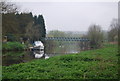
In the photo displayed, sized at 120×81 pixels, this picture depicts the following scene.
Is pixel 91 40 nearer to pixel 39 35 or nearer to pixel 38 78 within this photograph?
pixel 39 35

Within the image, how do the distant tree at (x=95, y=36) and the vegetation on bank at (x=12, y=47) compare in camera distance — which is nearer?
the vegetation on bank at (x=12, y=47)

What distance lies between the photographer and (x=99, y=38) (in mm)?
28547

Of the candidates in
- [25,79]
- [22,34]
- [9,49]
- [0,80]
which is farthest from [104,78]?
[22,34]

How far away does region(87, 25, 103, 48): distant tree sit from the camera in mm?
28547

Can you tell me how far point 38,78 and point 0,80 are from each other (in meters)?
0.95

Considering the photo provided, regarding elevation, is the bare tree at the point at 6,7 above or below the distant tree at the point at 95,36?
above

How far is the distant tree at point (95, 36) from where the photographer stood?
28547mm

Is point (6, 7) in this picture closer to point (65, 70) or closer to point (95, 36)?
point (65, 70)

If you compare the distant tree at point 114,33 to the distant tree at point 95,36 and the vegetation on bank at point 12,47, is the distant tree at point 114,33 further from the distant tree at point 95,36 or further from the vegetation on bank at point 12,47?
the vegetation on bank at point 12,47

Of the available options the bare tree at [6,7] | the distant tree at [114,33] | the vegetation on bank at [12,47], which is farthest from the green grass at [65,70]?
the distant tree at [114,33]

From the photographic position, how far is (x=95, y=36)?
28.6 metres

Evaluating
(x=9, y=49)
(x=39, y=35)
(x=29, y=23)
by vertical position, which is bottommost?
(x=9, y=49)

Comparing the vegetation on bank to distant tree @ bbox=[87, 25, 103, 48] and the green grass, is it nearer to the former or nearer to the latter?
distant tree @ bbox=[87, 25, 103, 48]

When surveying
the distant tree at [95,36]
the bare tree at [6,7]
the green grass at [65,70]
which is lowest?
the green grass at [65,70]
